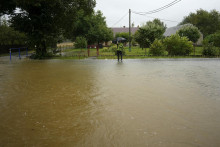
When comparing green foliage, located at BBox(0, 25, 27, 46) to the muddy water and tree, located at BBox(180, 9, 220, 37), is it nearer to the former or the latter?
the muddy water

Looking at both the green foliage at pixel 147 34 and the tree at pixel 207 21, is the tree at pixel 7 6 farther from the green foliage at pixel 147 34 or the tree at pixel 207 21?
the tree at pixel 207 21

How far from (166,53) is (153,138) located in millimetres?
22182

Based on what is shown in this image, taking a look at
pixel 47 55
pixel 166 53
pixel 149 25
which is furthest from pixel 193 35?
pixel 47 55

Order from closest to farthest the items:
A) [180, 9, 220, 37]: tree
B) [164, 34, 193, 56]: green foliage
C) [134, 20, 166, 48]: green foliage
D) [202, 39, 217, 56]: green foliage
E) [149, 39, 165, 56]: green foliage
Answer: [202, 39, 217, 56]: green foliage < [164, 34, 193, 56]: green foliage < [149, 39, 165, 56]: green foliage < [134, 20, 166, 48]: green foliage < [180, 9, 220, 37]: tree

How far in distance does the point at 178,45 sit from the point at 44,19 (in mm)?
15598

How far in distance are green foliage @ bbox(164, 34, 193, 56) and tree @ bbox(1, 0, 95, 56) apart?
10.9 m

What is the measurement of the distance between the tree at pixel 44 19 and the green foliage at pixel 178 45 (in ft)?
35.8

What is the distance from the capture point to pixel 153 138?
377 cm

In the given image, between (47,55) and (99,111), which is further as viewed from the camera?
(47,55)

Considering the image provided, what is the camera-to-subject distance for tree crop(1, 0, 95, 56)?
2208 centimetres

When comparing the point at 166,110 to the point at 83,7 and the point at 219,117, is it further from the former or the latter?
the point at 83,7

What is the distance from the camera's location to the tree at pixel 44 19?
22078mm

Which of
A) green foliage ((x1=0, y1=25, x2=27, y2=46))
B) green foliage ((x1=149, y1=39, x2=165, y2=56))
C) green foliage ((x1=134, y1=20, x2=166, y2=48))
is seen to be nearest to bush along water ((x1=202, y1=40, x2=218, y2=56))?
green foliage ((x1=149, y1=39, x2=165, y2=56))

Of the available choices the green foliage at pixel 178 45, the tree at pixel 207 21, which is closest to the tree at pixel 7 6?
the green foliage at pixel 178 45
